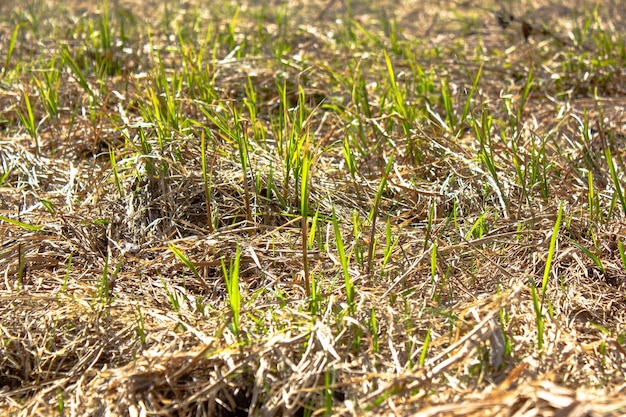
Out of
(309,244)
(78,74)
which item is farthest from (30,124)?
(309,244)

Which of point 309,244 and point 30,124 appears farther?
point 30,124

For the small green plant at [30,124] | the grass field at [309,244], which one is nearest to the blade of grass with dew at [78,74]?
the grass field at [309,244]

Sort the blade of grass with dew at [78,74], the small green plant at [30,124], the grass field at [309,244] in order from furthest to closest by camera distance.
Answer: the blade of grass with dew at [78,74], the small green plant at [30,124], the grass field at [309,244]

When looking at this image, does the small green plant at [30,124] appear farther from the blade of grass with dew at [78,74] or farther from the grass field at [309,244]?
the blade of grass with dew at [78,74]

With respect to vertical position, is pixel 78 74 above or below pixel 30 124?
above

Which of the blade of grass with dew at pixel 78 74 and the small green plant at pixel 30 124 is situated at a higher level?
the blade of grass with dew at pixel 78 74

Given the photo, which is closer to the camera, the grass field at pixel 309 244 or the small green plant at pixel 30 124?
the grass field at pixel 309 244

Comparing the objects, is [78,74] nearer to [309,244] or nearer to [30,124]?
[30,124]

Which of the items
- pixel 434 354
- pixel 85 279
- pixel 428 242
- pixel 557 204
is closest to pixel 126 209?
pixel 85 279

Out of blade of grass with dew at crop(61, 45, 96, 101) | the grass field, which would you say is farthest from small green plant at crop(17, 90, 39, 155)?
blade of grass with dew at crop(61, 45, 96, 101)
